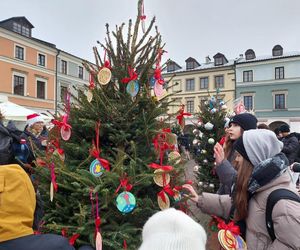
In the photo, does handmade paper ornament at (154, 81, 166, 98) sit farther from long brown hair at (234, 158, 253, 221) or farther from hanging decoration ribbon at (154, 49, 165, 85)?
long brown hair at (234, 158, 253, 221)

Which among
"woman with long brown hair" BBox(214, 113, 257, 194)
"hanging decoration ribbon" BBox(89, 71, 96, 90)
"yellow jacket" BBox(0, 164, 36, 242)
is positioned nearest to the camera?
"yellow jacket" BBox(0, 164, 36, 242)

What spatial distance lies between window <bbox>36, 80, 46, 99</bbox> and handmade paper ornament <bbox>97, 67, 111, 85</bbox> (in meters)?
30.8

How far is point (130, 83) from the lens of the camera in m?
2.56

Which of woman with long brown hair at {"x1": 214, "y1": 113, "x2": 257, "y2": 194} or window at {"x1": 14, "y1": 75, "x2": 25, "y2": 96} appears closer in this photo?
woman with long brown hair at {"x1": 214, "y1": 113, "x2": 257, "y2": 194}

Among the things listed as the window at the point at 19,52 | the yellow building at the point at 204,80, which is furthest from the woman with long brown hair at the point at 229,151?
the yellow building at the point at 204,80

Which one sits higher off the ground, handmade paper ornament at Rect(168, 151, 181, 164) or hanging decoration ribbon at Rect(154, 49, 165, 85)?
hanging decoration ribbon at Rect(154, 49, 165, 85)

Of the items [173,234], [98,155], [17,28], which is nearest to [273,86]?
[17,28]

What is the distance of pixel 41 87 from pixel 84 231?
32127 mm

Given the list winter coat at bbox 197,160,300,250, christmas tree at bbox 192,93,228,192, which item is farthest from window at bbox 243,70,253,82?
winter coat at bbox 197,160,300,250

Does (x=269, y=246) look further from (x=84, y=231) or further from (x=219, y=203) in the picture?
(x=84, y=231)

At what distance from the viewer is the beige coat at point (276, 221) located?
5.58 feet

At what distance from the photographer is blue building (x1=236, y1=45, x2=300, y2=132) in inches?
1433

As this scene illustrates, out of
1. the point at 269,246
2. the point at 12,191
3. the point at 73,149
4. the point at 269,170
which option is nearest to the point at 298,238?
the point at 269,246

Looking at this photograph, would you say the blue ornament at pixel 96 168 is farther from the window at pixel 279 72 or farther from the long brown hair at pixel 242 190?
the window at pixel 279 72
